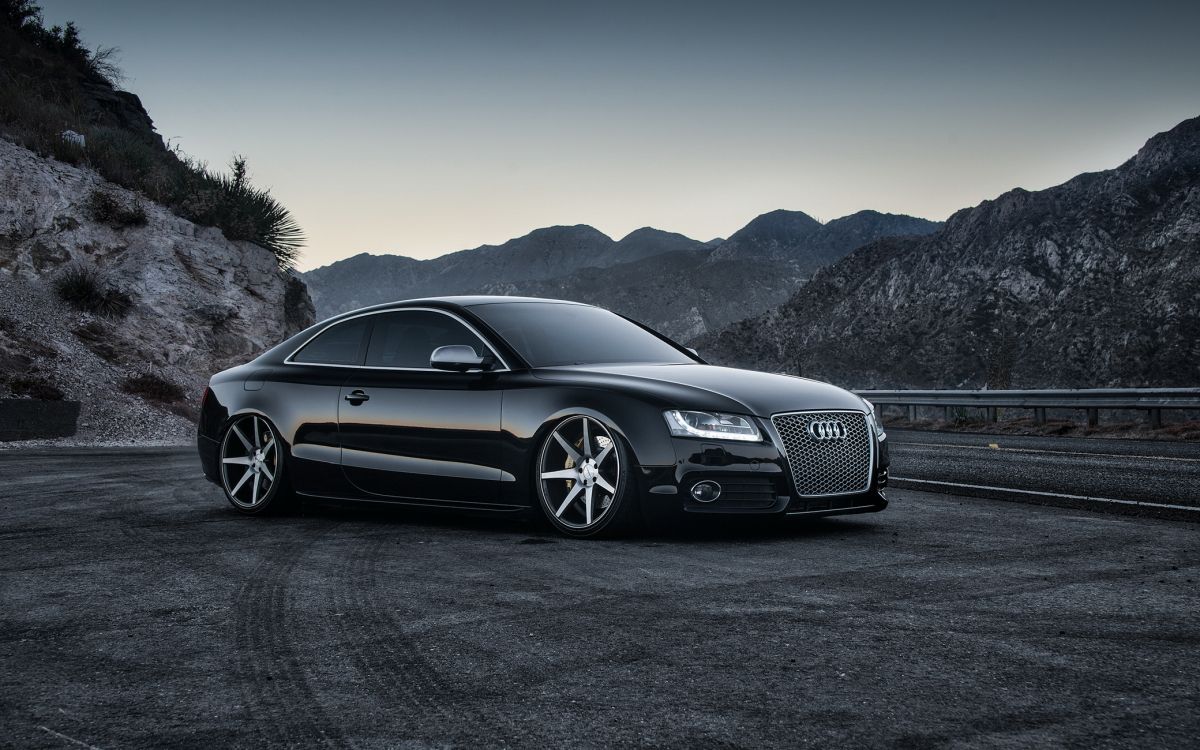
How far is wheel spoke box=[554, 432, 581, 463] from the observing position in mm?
6324

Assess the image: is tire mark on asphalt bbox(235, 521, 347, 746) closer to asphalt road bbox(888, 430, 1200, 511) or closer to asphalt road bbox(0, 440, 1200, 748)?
asphalt road bbox(0, 440, 1200, 748)

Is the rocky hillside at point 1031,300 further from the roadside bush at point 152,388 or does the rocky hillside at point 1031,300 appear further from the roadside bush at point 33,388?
the roadside bush at point 33,388

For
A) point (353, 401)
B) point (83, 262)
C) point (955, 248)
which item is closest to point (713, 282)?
point (955, 248)

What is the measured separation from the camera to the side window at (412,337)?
7270 millimetres

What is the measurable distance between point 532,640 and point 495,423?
288cm

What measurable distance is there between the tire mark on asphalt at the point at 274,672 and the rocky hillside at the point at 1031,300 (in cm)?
5168

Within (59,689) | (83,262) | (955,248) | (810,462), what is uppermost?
(955,248)

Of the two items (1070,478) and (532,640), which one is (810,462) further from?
(1070,478)

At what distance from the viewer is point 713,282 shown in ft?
572

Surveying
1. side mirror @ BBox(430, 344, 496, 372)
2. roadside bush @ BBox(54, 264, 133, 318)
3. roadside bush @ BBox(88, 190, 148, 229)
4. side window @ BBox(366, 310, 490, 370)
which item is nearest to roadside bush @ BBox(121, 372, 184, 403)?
roadside bush @ BBox(54, 264, 133, 318)

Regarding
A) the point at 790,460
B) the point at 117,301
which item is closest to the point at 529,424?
the point at 790,460

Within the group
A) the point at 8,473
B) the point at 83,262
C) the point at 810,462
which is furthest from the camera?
the point at 83,262

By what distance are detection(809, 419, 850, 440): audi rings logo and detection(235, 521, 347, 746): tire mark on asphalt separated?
294cm

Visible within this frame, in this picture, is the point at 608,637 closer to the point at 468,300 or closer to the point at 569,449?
the point at 569,449
